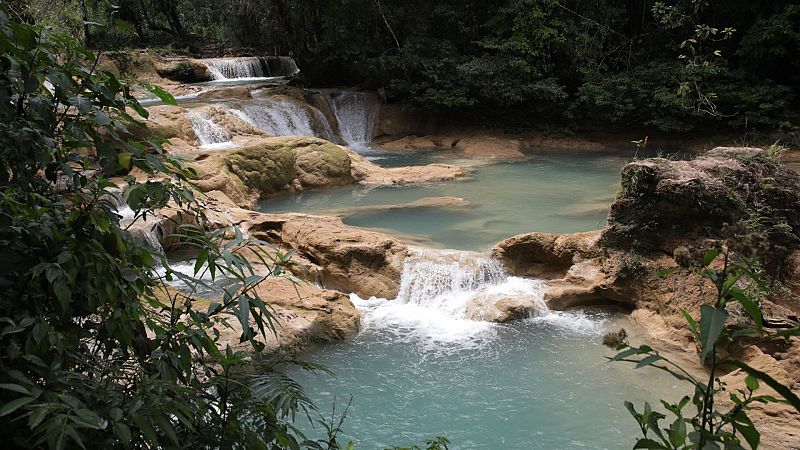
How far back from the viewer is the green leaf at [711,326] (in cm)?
91

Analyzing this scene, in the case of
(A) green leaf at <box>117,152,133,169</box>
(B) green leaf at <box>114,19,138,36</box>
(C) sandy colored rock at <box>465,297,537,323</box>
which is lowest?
(C) sandy colored rock at <box>465,297,537,323</box>

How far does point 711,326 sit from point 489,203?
350 inches

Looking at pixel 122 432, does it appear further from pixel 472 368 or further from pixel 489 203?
pixel 489 203

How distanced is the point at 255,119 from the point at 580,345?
10277mm

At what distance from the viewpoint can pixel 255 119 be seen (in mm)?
13852

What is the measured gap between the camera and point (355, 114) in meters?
16.3

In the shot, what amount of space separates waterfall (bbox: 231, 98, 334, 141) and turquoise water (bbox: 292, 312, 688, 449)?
9068 mm

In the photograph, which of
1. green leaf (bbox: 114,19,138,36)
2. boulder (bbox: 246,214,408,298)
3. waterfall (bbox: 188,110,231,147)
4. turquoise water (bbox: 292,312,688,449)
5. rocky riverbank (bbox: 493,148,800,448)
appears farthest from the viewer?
waterfall (bbox: 188,110,231,147)

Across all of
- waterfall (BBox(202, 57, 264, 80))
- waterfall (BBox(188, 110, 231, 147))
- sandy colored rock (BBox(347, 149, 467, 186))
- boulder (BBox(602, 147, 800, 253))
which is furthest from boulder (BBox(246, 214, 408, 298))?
waterfall (BBox(202, 57, 264, 80))

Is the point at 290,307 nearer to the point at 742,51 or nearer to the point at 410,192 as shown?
the point at 410,192

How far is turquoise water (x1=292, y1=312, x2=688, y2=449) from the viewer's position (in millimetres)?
4359

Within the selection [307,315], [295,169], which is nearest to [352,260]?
[307,315]

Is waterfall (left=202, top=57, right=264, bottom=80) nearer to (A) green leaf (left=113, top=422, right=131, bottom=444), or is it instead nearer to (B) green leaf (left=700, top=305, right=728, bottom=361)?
(A) green leaf (left=113, top=422, right=131, bottom=444)

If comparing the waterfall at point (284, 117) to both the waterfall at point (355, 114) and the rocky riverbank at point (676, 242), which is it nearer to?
the waterfall at point (355, 114)
